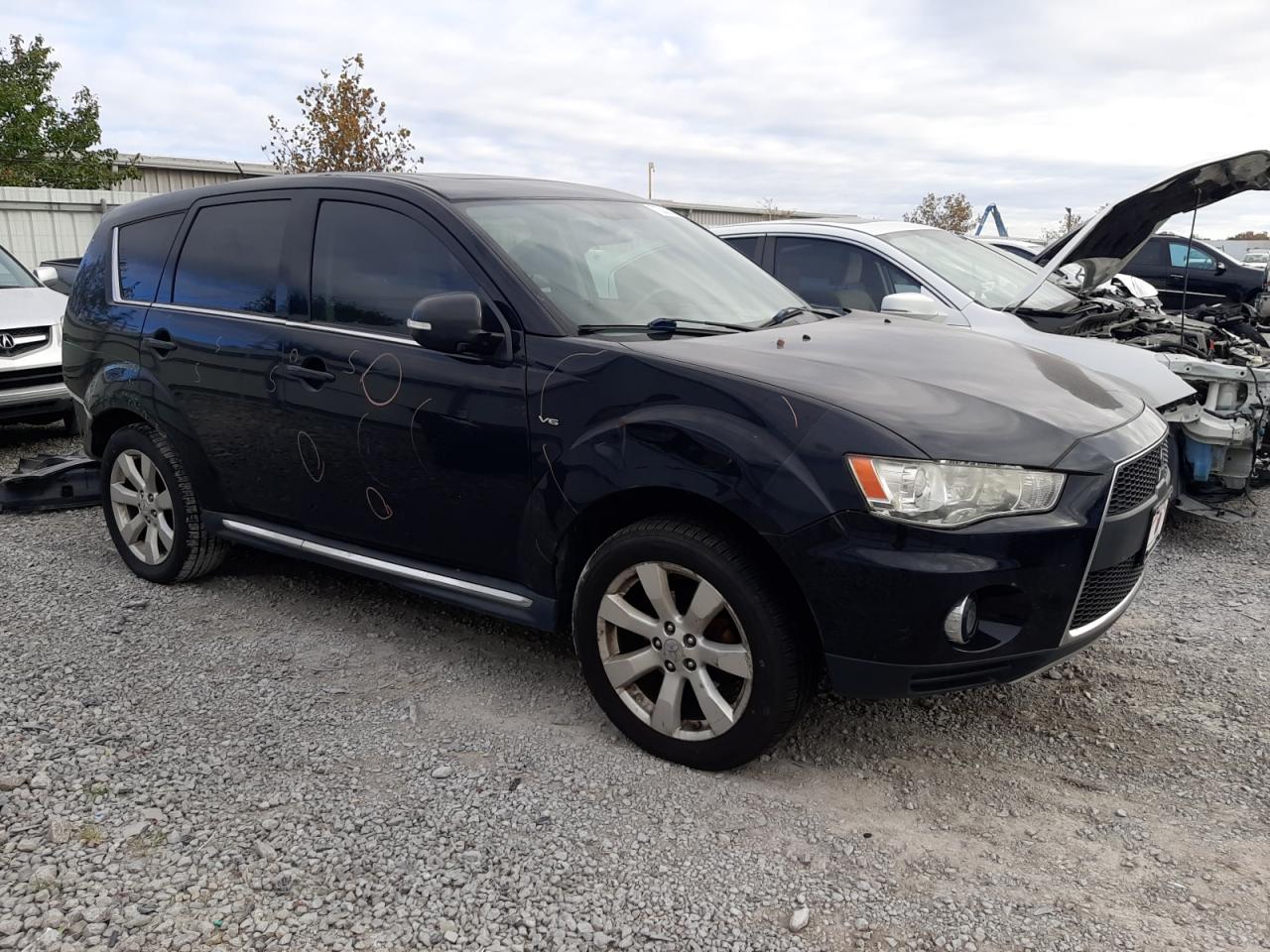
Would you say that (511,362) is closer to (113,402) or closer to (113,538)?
(113,402)

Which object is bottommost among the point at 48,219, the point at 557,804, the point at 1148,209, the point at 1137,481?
the point at 557,804

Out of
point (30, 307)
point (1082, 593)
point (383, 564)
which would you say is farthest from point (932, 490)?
point (30, 307)

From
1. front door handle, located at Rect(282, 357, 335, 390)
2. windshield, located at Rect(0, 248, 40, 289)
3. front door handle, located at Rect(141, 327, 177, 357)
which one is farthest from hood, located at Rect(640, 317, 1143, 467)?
windshield, located at Rect(0, 248, 40, 289)

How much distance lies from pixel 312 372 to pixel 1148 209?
4.95 m

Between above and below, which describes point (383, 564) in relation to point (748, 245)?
below

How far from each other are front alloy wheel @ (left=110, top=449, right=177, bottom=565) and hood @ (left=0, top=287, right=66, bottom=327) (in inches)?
132

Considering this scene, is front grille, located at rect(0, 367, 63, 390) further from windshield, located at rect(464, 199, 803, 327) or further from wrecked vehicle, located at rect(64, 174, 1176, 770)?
windshield, located at rect(464, 199, 803, 327)

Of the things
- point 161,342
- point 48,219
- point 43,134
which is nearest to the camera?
point 161,342

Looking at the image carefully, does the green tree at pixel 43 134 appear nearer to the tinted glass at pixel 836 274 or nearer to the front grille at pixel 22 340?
the front grille at pixel 22 340

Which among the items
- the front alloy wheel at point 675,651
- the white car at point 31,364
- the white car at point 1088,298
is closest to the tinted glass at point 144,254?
the front alloy wheel at point 675,651

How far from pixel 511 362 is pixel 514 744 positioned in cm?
124

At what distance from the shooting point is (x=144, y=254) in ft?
15.2

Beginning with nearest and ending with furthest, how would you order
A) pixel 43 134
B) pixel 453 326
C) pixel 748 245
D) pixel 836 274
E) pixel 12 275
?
pixel 453 326, pixel 836 274, pixel 748 245, pixel 12 275, pixel 43 134

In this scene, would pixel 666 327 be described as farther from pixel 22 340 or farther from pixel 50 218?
pixel 50 218
